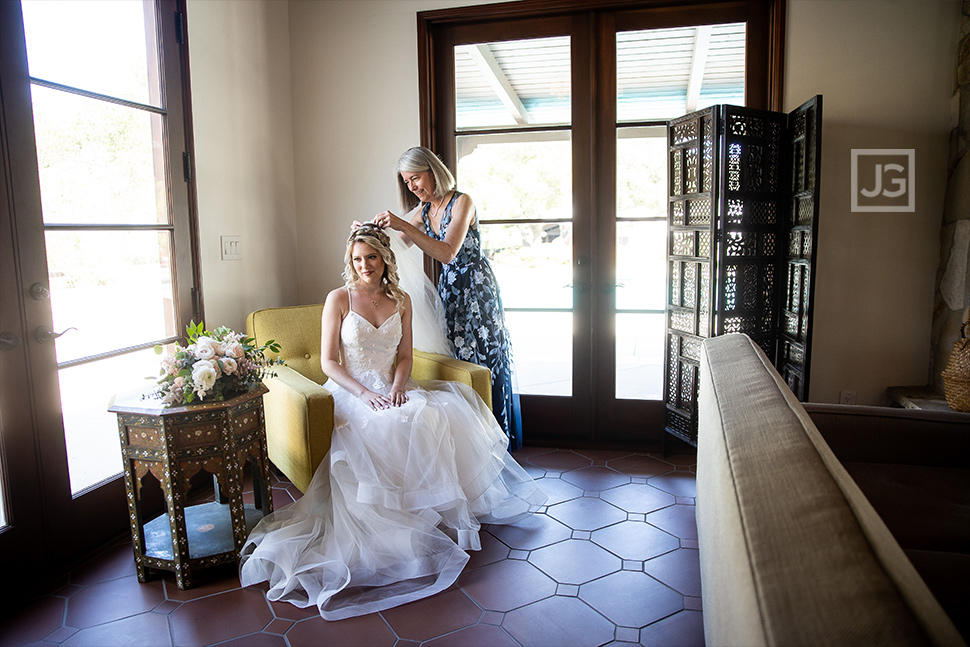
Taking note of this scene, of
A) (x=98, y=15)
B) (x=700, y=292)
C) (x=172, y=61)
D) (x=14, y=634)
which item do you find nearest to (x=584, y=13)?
(x=700, y=292)

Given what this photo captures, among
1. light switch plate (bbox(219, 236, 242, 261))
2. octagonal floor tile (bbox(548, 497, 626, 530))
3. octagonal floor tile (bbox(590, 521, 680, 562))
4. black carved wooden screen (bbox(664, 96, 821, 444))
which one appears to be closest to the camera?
octagonal floor tile (bbox(590, 521, 680, 562))

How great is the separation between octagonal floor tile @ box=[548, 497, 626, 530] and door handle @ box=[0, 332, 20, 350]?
2257mm

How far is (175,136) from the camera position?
119 inches

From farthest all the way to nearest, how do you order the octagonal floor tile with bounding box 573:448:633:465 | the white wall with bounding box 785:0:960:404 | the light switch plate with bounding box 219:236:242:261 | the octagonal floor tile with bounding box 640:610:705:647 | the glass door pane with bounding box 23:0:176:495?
the octagonal floor tile with bounding box 573:448:633:465 → the light switch plate with bounding box 219:236:242:261 → the white wall with bounding box 785:0:960:404 → the glass door pane with bounding box 23:0:176:495 → the octagonal floor tile with bounding box 640:610:705:647

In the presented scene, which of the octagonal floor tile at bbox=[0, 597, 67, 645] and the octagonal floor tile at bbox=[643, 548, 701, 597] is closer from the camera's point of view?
the octagonal floor tile at bbox=[0, 597, 67, 645]

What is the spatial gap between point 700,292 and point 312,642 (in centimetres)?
243

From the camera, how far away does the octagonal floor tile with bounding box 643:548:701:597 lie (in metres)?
2.33

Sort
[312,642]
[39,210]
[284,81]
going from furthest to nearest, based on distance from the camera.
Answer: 1. [284,81]
2. [39,210]
3. [312,642]

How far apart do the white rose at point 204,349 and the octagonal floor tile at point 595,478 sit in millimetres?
1887

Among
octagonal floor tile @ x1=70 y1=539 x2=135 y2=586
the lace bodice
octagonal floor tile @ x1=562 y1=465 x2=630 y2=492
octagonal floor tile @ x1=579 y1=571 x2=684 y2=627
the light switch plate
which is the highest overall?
the light switch plate

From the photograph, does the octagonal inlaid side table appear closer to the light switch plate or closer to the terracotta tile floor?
the terracotta tile floor

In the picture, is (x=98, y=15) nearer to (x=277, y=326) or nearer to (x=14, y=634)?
(x=277, y=326)

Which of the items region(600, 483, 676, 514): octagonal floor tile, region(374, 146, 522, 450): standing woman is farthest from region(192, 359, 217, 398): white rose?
region(600, 483, 676, 514): octagonal floor tile

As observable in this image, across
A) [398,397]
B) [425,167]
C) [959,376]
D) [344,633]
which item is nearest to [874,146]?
[959,376]
